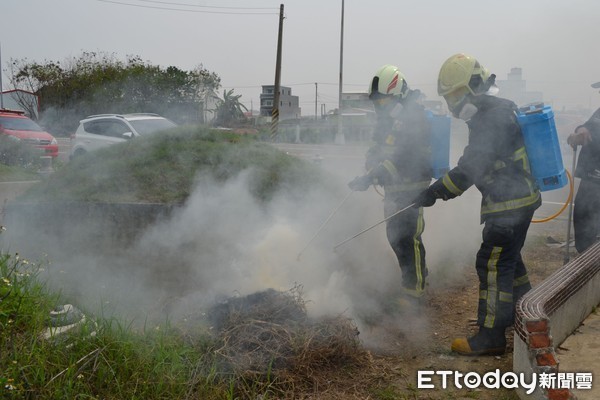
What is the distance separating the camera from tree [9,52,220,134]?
32.0 ft

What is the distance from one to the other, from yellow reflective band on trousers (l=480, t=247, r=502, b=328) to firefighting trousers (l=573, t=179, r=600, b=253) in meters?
2.13

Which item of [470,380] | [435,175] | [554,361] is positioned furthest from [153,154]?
[554,361]

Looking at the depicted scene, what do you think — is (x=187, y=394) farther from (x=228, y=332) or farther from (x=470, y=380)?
(x=470, y=380)

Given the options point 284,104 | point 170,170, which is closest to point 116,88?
point 170,170

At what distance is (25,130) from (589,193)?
12.6 metres

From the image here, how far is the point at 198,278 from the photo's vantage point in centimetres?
485

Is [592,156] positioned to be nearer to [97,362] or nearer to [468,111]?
[468,111]

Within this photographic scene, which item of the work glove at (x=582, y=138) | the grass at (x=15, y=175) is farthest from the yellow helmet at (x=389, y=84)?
the grass at (x=15, y=175)

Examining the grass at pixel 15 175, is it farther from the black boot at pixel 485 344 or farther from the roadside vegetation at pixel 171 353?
the black boot at pixel 485 344

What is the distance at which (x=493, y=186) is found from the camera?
11.9 ft

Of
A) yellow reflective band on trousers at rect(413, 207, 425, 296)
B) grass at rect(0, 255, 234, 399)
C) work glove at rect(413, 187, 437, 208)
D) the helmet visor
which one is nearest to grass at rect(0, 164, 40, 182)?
grass at rect(0, 255, 234, 399)

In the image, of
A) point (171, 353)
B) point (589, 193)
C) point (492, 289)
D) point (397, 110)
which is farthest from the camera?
point (589, 193)

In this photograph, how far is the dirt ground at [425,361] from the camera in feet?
9.89

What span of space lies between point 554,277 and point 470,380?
1.07 metres
